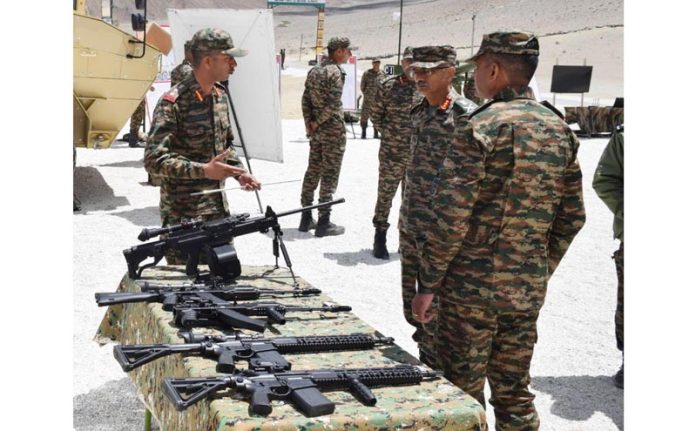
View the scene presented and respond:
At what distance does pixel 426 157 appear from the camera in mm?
4555

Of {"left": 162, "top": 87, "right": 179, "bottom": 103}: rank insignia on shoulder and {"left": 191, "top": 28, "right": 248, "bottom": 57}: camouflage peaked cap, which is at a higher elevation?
{"left": 191, "top": 28, "right": 248, "bottom": 57}: camouflage peaked cap

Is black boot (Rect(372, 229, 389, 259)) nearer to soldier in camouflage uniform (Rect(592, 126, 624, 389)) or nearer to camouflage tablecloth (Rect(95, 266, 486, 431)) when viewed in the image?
soldier in camouflage uniform (Rect(592, 126, 624, 389))

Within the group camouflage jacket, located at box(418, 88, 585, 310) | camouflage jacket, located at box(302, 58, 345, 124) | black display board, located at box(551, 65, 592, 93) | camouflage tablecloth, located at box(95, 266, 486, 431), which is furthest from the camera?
black display board, located at box(551, 65, 592, 93)

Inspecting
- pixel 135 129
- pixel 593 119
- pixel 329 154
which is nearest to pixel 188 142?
pixel 329 154

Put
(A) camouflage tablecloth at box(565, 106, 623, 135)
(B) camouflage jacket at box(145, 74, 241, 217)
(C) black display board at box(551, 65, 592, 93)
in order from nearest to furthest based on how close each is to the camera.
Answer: (B) camouflage jacket at box(145, 74, 241, 217)
(A) camouflage tablecloth at box(565, 106, 623, 135)
(C) black display board at box(551, 65, 592, 93)

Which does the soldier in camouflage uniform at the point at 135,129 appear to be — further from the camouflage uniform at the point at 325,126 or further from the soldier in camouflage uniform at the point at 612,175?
the soldier in camouflage uniform at the point at 612,175

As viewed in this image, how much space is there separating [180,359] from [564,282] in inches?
204

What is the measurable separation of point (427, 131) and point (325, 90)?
4200mm

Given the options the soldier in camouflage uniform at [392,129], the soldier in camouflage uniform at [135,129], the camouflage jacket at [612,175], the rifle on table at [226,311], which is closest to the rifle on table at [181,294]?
the rifle on table at [226,311]

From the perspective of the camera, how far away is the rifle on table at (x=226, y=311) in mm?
3223

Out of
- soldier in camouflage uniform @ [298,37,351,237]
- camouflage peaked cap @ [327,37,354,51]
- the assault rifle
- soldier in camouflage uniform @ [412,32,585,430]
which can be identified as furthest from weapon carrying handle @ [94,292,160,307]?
camouflage peaked cap @ [327,37,354,51]

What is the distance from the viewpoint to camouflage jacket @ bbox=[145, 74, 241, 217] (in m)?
4.49

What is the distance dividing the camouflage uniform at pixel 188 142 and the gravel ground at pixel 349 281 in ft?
3.25

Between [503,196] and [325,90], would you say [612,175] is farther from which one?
[325,90]
